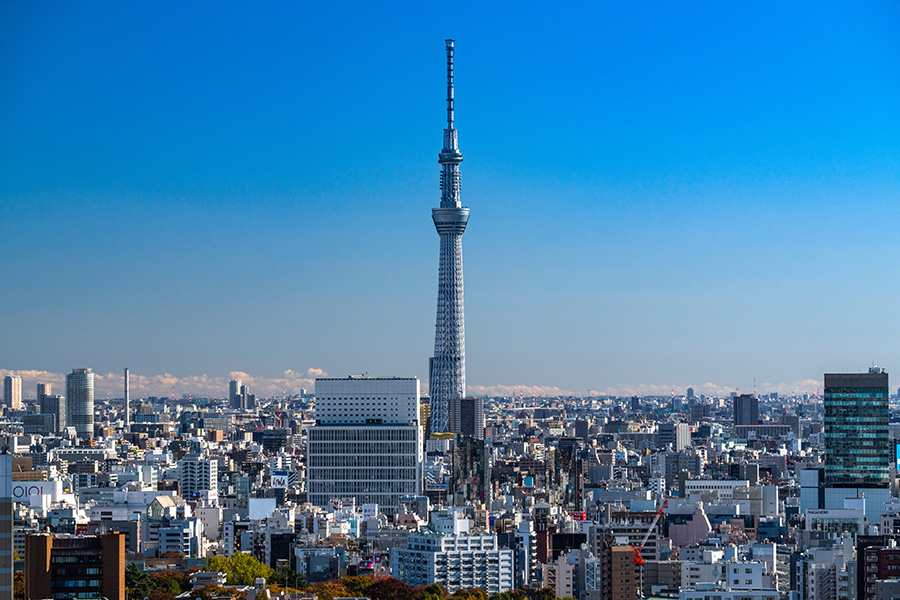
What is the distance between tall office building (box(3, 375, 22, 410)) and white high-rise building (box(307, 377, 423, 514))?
3051cm

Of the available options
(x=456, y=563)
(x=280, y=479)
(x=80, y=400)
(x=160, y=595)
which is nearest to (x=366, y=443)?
(x=280, y=479)

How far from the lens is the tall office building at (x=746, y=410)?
100750 mm

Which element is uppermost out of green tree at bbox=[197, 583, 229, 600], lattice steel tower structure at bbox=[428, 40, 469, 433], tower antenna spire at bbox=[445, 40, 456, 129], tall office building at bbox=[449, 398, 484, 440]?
tower antenna spire at bbox=[445, 40, 456, 129]

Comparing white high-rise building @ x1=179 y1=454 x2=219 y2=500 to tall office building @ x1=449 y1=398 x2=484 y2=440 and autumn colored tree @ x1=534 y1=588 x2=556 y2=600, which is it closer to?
tall office building @ x1=449 y1=398 x2=484 y2=440

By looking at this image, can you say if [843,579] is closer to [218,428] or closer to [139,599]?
[139,599]

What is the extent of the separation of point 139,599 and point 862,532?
54.1 feet

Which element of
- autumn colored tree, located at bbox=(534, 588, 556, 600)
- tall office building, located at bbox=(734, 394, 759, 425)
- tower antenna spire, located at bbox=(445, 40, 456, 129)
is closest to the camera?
autumn colored tree, located at bbox=(534, 588, 556, 600)

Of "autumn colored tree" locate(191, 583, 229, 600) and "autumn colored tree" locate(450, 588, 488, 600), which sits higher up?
"autumn colored tree" locate(191, 583, 229, 600)

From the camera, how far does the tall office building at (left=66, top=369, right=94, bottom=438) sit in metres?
90.6

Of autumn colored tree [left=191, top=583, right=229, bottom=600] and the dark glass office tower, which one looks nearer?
autumn colored tree [left=191, top=583, right=229, bottom=600]

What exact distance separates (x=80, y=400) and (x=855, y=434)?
56.1m

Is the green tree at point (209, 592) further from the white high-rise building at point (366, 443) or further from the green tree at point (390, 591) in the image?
the white high-rise building at point (366, 443)

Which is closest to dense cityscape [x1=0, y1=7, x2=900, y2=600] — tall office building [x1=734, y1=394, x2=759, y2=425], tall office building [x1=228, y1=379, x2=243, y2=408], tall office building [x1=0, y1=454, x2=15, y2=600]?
tall office building [x1=0, y1=454, x2=15, y2=600]

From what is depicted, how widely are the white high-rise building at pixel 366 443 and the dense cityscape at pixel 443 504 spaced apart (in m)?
0.05
